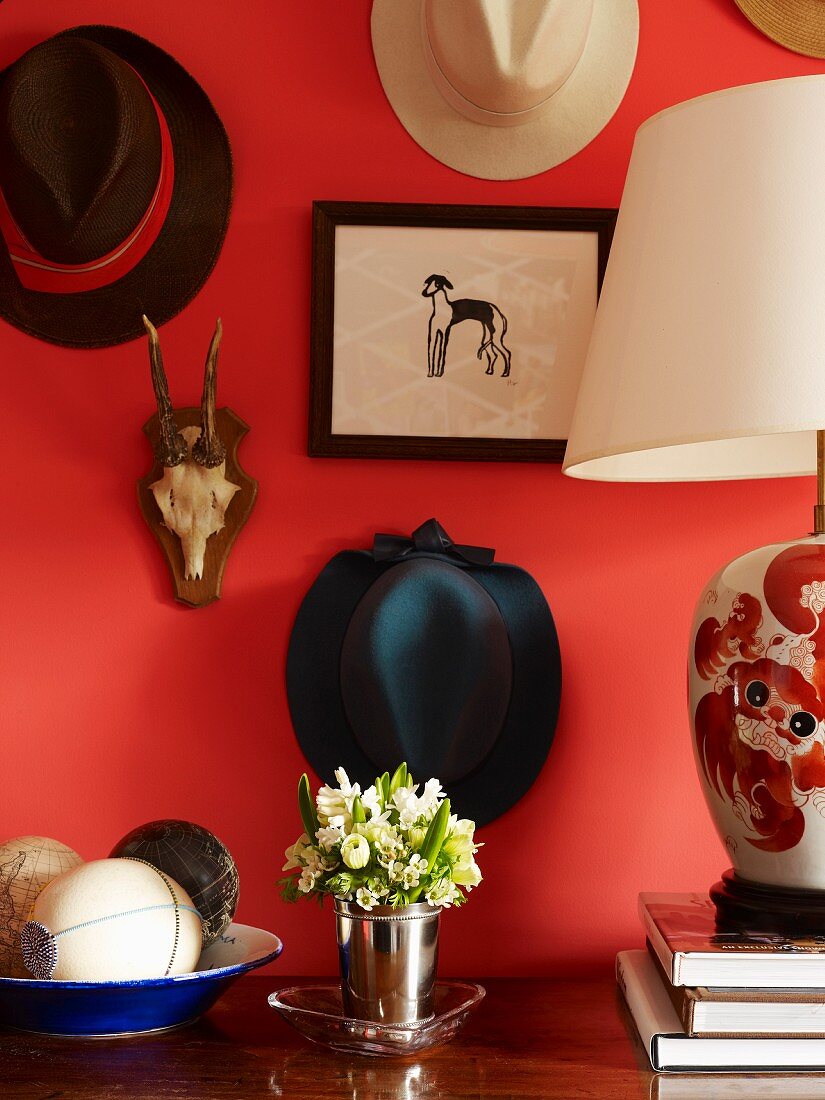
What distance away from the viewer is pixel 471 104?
1.28 metres

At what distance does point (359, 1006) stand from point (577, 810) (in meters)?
0.43

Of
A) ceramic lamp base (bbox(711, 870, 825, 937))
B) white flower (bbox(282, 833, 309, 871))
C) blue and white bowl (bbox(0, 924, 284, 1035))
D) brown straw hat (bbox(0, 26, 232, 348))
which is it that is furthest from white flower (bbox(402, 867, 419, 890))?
brown straw hat (bbox(0, 26, 232, 348))

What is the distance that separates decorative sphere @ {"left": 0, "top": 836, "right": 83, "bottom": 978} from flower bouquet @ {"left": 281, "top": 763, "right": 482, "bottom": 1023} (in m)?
0.27

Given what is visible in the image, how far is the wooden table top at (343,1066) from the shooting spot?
88 cm

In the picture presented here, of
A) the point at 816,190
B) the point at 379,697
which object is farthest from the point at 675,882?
the point at 816,190

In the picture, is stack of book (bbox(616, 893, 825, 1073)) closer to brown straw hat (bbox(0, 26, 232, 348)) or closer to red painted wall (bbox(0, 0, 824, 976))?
red painted wall (bbox(0, 0, 824, 976))

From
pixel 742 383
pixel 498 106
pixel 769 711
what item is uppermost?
pixel 498 106

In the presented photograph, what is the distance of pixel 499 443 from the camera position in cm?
129

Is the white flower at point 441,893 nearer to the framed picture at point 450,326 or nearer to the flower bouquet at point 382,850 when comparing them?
the flower bouquet at point 382,850

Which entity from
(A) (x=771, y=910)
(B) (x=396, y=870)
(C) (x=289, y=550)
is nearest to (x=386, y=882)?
(B) (x=396, y=870)

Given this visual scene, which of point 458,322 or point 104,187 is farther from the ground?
point 104,187

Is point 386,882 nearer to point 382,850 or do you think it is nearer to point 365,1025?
point 382,850

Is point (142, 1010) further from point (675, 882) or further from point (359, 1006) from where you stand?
point (675, 882)

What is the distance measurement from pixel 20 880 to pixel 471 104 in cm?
107
